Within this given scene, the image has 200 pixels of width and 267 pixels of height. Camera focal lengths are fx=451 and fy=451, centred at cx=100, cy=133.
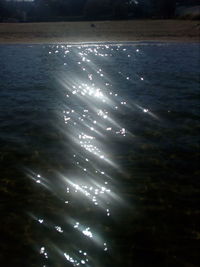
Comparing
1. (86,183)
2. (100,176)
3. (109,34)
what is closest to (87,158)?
(100,176)

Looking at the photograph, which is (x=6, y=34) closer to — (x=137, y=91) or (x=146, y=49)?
(x=146, y=49)

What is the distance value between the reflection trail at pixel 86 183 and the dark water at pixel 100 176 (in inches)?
0.7

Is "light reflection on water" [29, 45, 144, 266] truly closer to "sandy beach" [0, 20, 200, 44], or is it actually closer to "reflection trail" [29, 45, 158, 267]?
"reflection trail" [29, 45, 158, 267]

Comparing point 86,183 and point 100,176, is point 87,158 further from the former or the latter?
point 86,183

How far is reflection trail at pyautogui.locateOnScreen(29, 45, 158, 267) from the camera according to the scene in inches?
255

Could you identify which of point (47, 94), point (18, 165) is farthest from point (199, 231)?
point (47, 94)

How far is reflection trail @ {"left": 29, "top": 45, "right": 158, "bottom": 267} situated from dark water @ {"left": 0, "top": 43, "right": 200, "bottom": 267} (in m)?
0.02

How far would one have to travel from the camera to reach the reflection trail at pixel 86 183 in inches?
255

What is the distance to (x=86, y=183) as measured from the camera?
8.54m

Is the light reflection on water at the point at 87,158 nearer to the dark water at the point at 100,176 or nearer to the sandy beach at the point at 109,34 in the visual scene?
the dark water at the point at 100,176

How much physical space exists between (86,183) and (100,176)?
0.46 metres

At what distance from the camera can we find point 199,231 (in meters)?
6.80

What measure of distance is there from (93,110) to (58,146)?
14.7 feet

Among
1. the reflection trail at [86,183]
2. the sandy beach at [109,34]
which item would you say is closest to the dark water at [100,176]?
the reflection trail at [86,183]
